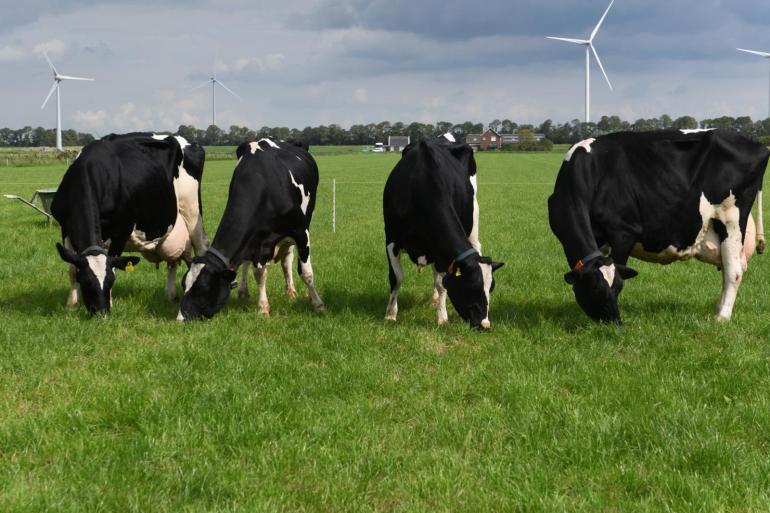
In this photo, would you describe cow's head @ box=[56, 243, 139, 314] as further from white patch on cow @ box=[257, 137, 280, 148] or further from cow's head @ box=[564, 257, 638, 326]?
cow's head @ box=[564, 257, 638, 326]

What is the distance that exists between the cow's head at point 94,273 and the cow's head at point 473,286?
403 cm

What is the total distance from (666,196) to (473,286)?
8.81ft

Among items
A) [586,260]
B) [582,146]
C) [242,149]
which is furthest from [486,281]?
[242,149]

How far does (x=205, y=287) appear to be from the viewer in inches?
318

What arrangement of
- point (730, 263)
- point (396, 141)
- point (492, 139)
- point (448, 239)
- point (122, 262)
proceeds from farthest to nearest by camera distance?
point (492, 139) → point (396, 141) → point (730, 263) → point (122, 262) → point (448, 239)

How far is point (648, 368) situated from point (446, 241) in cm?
272

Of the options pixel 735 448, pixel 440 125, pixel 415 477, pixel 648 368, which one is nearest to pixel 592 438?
pixel 735 448

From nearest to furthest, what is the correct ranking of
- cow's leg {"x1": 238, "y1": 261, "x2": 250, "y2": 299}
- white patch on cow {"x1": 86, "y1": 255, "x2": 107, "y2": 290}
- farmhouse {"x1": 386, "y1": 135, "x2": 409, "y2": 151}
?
1. white patch on cow {"x1": 86, "y1": 255, "x2": 107, "y2": 290}
2. cow's leg {"x1": 238, "y1": 261, "x2": 250, "y2": 299}
3. farmhouse {"x1": 386, "y1": 135, "x2": 409, "y2": 151}

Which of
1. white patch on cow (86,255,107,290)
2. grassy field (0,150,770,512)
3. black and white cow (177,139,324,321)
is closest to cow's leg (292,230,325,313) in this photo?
black and white cow (177,139,324,321)

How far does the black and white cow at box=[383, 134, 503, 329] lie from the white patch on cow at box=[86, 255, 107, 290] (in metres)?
3.45

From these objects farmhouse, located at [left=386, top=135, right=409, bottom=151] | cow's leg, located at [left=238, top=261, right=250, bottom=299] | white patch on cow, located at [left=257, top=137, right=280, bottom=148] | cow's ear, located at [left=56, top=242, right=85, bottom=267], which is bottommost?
cow's leg, located at [left=238, top=261, right=250, bottom=299]

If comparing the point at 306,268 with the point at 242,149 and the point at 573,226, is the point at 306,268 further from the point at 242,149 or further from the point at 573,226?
the point at 573,226

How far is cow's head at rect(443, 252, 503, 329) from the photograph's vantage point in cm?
792

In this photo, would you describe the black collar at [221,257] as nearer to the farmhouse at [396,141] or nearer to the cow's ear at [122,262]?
the cow's ear at [122,262]
